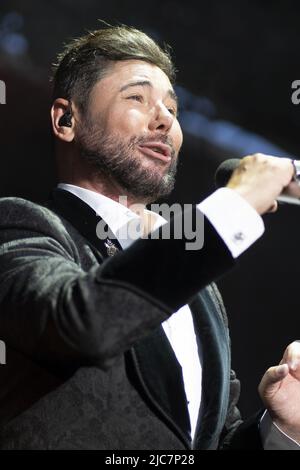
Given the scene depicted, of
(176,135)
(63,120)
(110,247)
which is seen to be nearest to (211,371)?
(110,247)

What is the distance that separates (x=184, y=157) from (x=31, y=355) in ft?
5.32

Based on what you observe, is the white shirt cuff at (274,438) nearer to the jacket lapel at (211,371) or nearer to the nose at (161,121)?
the jacket lapel at (211,371)

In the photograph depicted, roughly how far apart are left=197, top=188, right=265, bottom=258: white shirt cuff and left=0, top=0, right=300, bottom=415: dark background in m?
1.40

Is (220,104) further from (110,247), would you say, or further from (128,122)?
(110,247)

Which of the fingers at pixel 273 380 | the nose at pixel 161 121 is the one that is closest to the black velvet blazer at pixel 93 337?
the fingers at pixel 273 380

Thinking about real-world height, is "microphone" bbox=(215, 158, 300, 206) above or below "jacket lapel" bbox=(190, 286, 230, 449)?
above

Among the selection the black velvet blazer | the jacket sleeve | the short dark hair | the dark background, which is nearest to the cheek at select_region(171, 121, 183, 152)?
the short dark hair

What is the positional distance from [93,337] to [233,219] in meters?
0.26

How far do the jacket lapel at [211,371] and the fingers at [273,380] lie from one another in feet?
0.33

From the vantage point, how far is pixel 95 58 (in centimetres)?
160

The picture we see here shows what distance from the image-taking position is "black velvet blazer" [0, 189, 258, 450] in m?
0.96

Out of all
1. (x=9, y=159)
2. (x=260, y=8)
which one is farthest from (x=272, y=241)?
(x=9, y=159)

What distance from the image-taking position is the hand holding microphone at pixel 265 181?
1.04 metres

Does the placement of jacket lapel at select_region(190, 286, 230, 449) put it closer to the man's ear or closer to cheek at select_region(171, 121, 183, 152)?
cheek at select_region(171, 121, 183, 152)
